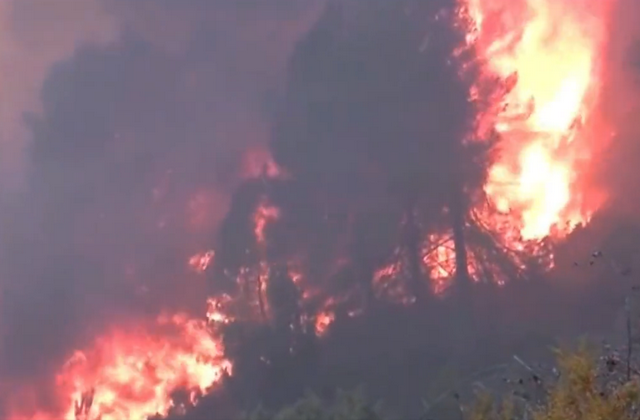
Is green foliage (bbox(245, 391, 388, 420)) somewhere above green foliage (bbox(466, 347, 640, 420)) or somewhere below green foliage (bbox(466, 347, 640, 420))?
above

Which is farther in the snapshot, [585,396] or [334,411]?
[334,411]

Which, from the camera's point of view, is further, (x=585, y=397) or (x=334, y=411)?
(x=334, y=411)

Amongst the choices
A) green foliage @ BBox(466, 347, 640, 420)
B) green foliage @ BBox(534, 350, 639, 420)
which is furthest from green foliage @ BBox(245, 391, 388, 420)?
green foliage @ BBox(534, 350, 639, 420)

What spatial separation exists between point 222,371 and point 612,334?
2039 cm

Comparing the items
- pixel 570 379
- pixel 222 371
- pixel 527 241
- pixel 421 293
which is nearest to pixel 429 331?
pixel 421 293

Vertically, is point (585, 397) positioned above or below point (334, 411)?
below

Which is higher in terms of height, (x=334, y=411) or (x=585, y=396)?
(x=334, y=411)

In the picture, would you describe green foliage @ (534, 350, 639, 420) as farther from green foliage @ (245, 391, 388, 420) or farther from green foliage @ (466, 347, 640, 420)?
green foliage @ (245, 391, 388, 420)

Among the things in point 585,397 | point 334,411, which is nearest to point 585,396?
point 585,397

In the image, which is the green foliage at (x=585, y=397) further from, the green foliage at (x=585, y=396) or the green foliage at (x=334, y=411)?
the green foliage at (x=334, y=411)

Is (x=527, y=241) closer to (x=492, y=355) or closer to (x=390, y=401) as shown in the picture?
(x=492, y=355)

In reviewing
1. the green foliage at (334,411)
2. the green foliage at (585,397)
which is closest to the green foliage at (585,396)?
the green foliage at (585,397)

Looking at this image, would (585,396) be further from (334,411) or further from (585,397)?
(334,411)

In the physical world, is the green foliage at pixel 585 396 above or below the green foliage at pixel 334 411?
below
